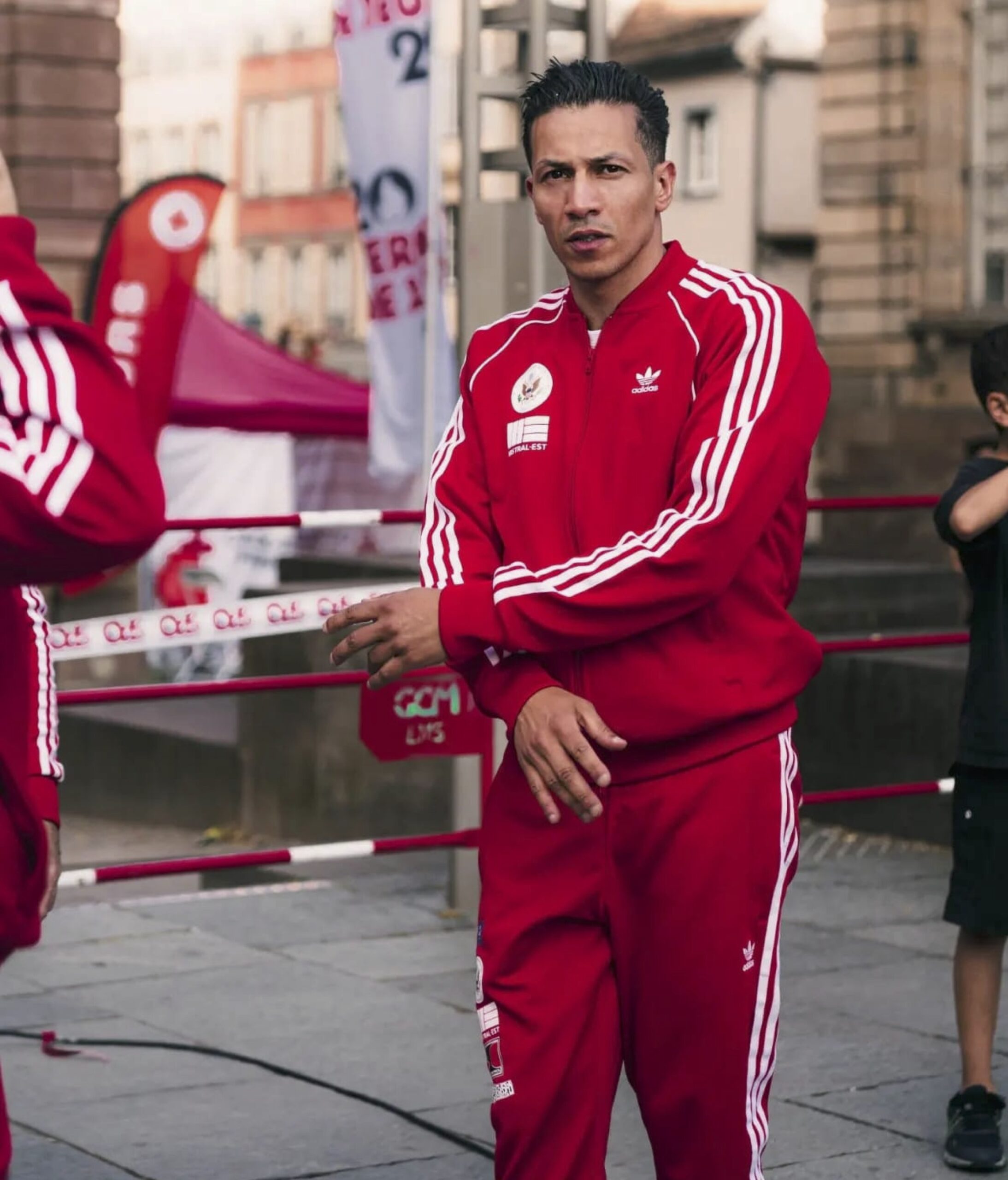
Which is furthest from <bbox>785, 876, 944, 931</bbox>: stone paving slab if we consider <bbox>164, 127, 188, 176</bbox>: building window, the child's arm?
<bbox>164, 127, 188, 176</bbox>: building window

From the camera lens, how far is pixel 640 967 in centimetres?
330

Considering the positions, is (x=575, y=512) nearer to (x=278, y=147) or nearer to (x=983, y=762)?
(x=983, y=762)

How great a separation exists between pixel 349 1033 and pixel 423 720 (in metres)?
1.45

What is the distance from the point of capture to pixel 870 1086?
534cm

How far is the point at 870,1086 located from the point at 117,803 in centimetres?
660

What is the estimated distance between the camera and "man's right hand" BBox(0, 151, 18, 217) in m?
2.28

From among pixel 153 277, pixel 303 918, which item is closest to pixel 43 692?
pixel 303 918

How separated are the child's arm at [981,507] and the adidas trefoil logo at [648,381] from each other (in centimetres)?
173

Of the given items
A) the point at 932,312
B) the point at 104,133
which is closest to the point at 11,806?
the point at 104,133

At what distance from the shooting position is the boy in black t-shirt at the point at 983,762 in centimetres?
485

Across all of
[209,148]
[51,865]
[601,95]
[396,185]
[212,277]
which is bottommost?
[51,865]

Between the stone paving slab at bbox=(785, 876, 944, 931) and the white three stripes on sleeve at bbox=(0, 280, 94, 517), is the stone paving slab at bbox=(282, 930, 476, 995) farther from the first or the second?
the white three stripes on sleeve at bbox=(0, 280, 94, 517)

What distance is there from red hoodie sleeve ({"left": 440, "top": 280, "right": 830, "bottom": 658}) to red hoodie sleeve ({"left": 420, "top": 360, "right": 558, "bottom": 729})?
0.18 feet

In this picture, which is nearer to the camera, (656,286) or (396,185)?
(656,286)
